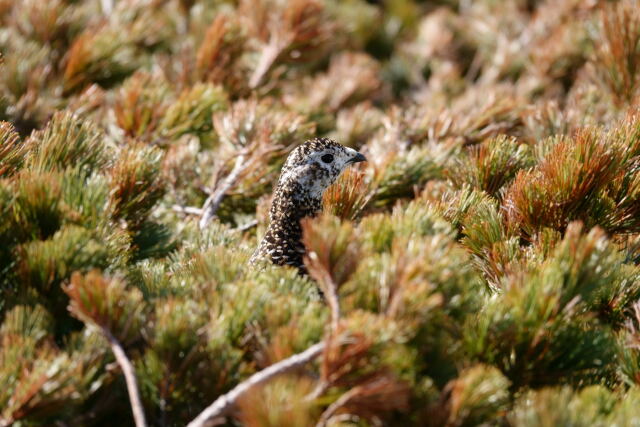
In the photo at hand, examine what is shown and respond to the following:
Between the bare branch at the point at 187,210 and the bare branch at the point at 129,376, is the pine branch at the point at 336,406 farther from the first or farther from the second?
the bare branch at the point at 187,210

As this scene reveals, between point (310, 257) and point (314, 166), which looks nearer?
point (310, 257)

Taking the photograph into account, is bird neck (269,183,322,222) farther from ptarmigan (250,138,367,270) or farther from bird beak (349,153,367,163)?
bird beak (349,153,367,163)

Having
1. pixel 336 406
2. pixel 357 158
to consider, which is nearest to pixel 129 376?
pixel 336 406

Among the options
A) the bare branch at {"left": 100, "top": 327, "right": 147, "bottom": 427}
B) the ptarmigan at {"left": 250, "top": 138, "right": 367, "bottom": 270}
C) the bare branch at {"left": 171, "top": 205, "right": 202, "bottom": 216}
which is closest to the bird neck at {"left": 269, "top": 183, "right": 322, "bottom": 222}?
the ptarmigan at {"left": 250, "top": 138, "right": 367, "bottom": 270}

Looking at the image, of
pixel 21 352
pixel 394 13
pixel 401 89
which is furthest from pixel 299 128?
pixel 394 13

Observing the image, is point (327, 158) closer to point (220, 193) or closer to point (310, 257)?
point (220, 193)
